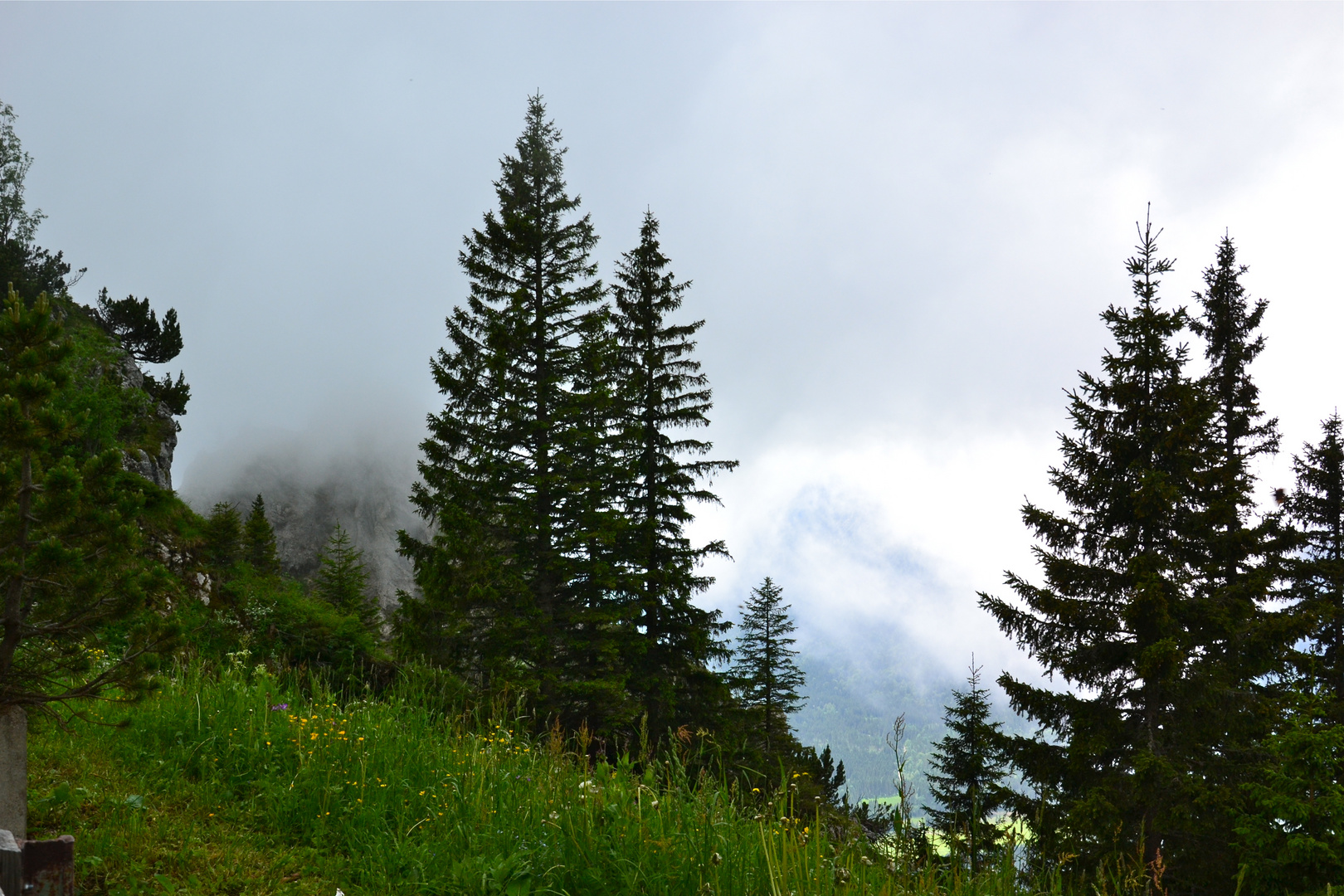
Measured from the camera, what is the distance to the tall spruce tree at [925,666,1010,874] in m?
3.85

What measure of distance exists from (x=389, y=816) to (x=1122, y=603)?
45.1ft

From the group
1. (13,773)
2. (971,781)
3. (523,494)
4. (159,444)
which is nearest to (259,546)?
(159,444)

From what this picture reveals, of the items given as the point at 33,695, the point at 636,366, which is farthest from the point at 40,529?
the point at 636,366

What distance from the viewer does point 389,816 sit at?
192 inches

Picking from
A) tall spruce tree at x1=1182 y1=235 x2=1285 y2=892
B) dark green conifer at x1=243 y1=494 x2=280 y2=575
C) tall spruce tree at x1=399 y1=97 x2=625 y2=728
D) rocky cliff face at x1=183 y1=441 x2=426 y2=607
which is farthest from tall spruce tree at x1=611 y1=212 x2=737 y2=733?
rocky cliff face at x1=183 y1=441 x2=426 y2=607

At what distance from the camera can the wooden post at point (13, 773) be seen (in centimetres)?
416

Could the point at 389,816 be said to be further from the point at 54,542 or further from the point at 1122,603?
the point at 1122,603

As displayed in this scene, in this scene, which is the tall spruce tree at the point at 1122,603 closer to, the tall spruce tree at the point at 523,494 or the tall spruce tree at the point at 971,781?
the tall spruce tree at the point at 971,781

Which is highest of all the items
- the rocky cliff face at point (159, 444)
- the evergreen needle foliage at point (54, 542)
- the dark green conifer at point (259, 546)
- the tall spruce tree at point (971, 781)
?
the rocky cliff face at point (159, 444)

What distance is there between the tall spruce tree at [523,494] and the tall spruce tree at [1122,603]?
374 inches

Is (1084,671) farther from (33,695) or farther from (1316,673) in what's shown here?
(33,695)

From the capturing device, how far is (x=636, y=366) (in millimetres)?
22328

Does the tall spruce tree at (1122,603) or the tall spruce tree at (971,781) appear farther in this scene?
the tall spruce tree at (1122,603)

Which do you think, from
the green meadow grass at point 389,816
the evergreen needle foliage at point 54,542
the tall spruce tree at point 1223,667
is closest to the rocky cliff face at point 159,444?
the green meadow grass at point 389,816
